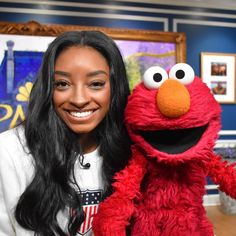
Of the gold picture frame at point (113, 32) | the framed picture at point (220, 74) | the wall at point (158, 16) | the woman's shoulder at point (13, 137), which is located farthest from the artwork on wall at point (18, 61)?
the woman's shoulder at point (13, 137)

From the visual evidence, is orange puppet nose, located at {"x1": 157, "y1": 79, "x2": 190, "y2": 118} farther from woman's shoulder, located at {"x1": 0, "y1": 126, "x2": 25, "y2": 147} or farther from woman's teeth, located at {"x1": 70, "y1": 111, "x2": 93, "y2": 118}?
woman's shoulder, located at {"x1": 0, "y1": 126, "x2": 25, "y2": 147}

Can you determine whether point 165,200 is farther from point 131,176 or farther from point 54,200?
point 54,200

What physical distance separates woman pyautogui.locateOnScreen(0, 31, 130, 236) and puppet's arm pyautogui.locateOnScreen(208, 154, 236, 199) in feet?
0.86

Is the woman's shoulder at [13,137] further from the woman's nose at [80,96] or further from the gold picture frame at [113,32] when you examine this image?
the gold picture frame at [113,32]

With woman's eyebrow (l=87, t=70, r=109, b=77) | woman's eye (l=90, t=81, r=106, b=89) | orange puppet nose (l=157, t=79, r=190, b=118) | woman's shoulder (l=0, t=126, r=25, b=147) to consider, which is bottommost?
woman's shoulder (l=0, t=126, r=25, b=147)

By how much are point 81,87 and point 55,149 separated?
217 millimetres

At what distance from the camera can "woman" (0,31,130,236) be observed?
827 millimetres

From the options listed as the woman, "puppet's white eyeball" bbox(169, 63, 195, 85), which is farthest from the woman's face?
"puppet's white eyeball" bbox(169, 63, 195, 85)

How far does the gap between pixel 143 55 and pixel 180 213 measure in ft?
7.06

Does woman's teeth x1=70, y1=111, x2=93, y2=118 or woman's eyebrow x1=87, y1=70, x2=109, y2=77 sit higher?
woman's eyebrow x1=87, y1=70, x2=109, y2=77

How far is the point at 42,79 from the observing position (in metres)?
0.87

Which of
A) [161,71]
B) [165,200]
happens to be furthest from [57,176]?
[161,71]

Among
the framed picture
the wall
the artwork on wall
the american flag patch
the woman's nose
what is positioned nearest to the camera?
the woman's nose

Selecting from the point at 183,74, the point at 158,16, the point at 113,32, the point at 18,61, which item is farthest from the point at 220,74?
the point at 183,74
